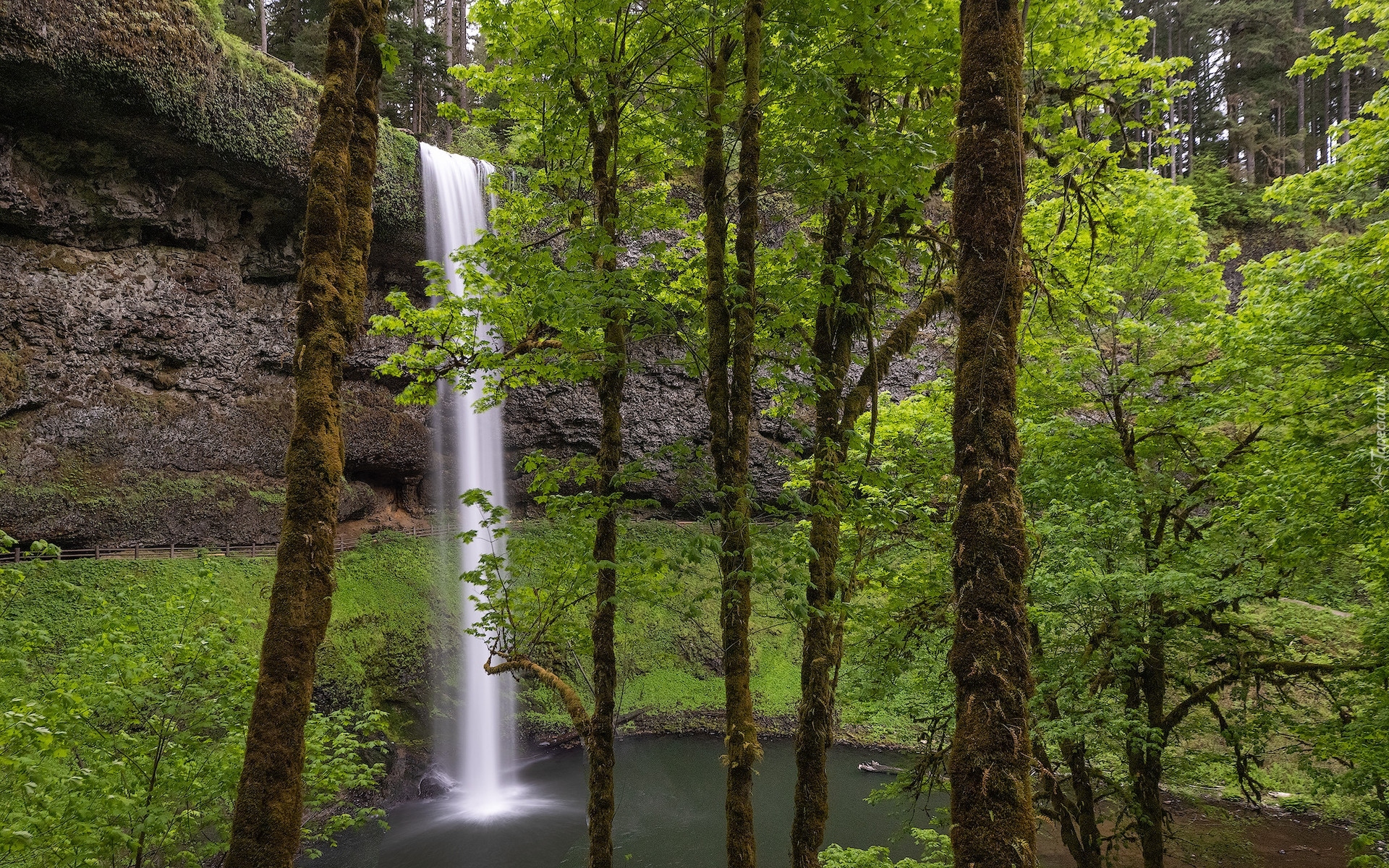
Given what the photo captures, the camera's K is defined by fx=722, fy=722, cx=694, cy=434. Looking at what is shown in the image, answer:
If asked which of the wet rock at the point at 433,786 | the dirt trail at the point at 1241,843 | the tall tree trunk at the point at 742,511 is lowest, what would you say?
the wet rock at the point at 433,786

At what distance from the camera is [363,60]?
3.84m

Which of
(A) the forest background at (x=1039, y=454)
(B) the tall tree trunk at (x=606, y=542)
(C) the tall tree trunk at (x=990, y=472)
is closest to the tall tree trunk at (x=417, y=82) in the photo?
(A) the forest background at (x=1039, y=454)

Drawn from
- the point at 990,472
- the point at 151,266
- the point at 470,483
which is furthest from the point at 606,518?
the point at 151,266

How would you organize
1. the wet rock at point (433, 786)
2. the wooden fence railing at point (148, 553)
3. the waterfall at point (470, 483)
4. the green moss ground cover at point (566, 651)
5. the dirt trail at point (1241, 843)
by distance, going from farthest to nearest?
the waterfall at point (470, 483), the wooden fence railing at point (148, 553), the wet rock at point (433, 786), the dirt trail at point (1241, 843), the green moss ground cover at point (566, 651)

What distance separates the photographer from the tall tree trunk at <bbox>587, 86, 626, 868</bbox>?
5.79 m

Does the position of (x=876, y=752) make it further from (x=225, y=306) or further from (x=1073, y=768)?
(x=225, y=306)

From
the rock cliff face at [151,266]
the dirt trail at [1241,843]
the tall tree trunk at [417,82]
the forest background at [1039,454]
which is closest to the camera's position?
the forest background at [1039,454]

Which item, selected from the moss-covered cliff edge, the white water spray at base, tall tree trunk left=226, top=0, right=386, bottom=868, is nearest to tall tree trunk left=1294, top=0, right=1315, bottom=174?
the white water spray at base

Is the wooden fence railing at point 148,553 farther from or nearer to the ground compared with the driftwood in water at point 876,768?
farther from the ground

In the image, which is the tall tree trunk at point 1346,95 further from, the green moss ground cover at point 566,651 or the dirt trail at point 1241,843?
the dirt trail at point 1241,843

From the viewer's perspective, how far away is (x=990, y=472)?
2.74m

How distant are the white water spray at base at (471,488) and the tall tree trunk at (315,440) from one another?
11.5 meters

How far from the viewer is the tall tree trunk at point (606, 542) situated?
5789 mm

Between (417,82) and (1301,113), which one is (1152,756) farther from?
(1301,113)
